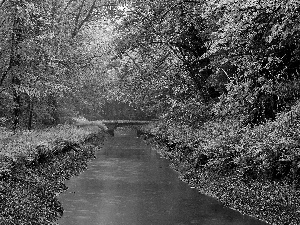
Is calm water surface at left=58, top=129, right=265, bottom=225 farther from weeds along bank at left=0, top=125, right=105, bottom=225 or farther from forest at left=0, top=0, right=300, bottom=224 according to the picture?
forest at left=0, top=0, right=300, bottom=224

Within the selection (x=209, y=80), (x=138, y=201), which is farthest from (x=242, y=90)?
(x=209, y=80)

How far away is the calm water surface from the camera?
10588 mm

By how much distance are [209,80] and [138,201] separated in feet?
29.3

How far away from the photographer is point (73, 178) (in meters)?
17.4

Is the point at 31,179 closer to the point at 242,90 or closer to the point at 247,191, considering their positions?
the point at 247,191

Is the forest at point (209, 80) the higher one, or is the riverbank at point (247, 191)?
the forest at point (209, 80)

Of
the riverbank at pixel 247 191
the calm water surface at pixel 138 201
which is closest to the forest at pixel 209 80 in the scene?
the riverbank at pixel 247 191

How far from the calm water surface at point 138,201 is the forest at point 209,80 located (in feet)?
2.06

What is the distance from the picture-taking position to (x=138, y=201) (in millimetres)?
12969

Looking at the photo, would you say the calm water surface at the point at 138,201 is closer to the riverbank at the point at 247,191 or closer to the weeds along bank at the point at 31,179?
the riverbank at the point at 247,191

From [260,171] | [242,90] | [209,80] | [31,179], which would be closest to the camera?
[260,171]

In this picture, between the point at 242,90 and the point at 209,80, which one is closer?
the point at 242,90

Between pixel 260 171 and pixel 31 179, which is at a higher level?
pixel 260 171

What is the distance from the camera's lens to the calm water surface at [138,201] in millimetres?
10588
